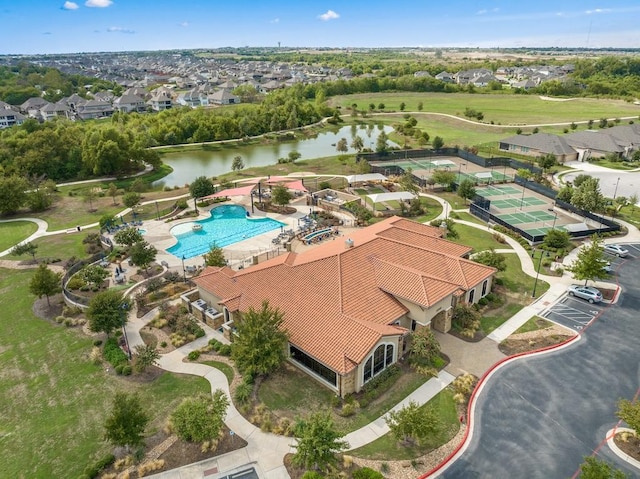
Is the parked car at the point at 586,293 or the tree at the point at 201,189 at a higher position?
the tree at the point at 201,189

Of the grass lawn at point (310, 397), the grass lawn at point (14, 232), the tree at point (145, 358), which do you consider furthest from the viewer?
the grass lawn at point (14, 232)

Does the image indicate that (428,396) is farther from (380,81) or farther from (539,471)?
(380,81)

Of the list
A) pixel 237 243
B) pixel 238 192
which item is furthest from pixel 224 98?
pixel 237 243

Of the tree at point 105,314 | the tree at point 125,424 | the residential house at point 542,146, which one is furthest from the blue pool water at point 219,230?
the residential house at point 542,146

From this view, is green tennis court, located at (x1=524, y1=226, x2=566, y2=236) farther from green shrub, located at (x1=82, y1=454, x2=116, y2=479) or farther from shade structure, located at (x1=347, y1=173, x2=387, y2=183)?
Result: green shrub, located at (x1=82, y1=454, x2=116, y2=479)

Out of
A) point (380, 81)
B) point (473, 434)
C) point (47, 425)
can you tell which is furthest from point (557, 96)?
point (47, 425)

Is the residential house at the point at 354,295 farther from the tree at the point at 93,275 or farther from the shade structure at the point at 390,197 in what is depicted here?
the shade structure at the point at 390,197

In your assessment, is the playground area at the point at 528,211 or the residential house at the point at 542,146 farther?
the residential house at the point at 542,146

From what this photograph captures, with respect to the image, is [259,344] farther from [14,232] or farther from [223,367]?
[14,232]
